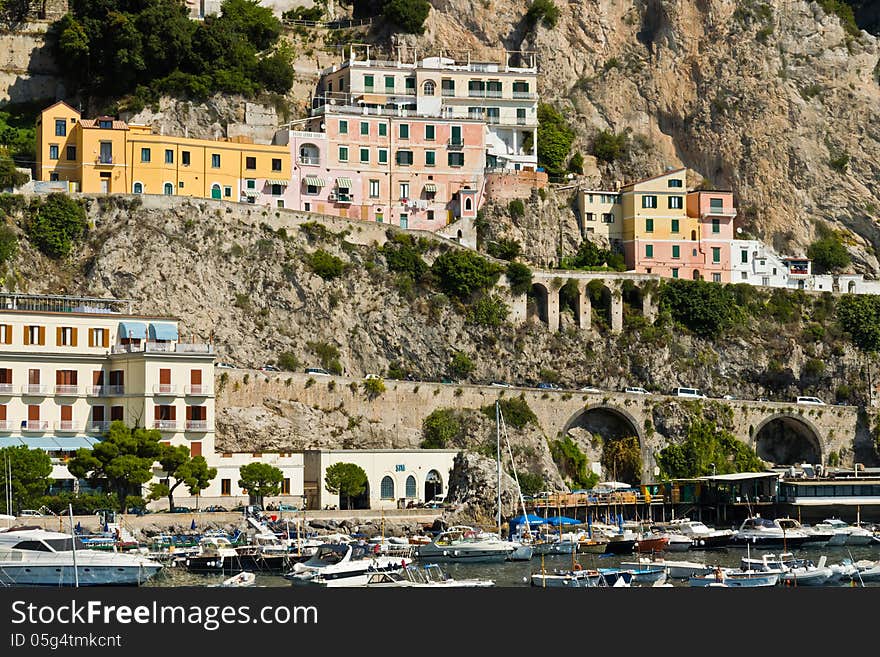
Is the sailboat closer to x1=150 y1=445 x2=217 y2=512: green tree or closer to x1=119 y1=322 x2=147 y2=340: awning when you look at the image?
x1=150 y1=445 x2=217 y2=512: green tree

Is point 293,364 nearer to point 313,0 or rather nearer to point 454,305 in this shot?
point 454,305

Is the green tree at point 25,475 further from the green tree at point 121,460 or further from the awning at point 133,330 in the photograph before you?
the awning at point 133,330

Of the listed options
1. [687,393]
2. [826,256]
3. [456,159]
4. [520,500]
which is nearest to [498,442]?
[520,500]

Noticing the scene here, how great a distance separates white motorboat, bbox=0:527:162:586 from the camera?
193 feet

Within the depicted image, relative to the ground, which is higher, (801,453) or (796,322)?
(796,322)

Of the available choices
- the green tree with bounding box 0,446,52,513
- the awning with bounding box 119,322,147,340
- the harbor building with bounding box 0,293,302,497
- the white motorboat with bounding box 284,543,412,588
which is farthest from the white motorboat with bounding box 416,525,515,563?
the awning with bounding box 119,322,147,340

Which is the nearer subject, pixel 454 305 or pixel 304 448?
pixel 304 448

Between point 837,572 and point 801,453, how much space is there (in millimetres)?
35617

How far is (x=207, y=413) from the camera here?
3100 inches

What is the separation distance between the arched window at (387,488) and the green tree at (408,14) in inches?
1477

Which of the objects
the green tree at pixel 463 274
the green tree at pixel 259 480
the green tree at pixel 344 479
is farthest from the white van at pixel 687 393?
the green tree at pixel 259 480

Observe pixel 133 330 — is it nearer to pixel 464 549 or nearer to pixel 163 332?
pixel 163 332

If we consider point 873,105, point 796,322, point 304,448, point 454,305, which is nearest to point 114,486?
point 304,448

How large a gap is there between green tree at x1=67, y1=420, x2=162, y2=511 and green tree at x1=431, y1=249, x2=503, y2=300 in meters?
25.1
